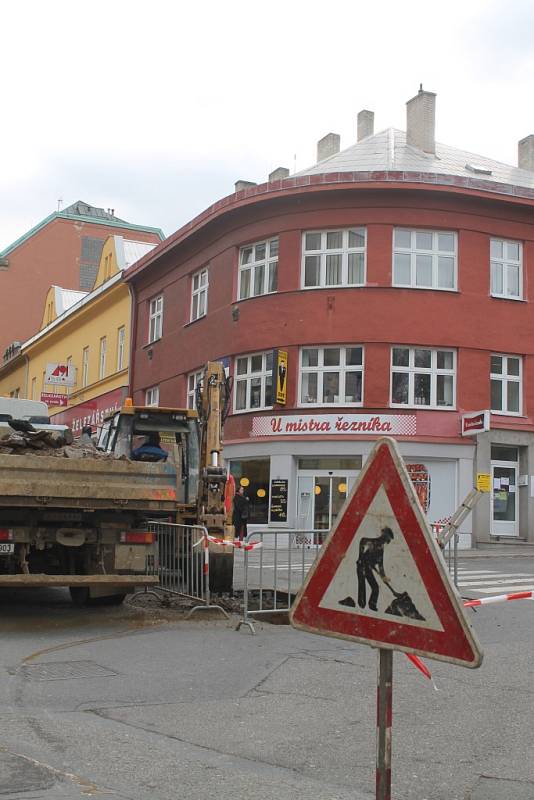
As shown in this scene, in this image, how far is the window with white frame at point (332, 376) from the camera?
2606 cm

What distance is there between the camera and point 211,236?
30.3 m

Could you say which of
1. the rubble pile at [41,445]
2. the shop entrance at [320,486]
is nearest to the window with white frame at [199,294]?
the shop entrance at [320,486]

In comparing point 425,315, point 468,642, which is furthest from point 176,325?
point 468,642

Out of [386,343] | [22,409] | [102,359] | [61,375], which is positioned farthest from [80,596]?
[61,375]

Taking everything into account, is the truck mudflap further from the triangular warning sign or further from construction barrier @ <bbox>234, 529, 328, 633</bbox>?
the triangular warning sign

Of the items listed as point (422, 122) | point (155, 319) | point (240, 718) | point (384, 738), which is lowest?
point (240, 718)

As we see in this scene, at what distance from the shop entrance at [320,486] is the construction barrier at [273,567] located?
A: 14.2m

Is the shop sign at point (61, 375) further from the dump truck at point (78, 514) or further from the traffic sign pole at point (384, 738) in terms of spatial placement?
the traffic sign pole at point (384, 738)

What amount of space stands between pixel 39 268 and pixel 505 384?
34864mm

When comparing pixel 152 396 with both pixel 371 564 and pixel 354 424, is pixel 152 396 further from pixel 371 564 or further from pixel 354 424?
pixel 371 564

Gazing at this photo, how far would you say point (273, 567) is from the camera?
11156 millimetres

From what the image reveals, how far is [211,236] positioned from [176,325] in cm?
350

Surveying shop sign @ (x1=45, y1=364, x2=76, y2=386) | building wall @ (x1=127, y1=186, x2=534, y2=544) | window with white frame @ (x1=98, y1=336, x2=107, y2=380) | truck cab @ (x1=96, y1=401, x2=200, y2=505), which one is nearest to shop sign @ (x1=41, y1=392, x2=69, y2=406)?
shop sign @ (x1=45, y1=364, x2=76, y2=386)

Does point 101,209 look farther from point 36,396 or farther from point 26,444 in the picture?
point 26,444
